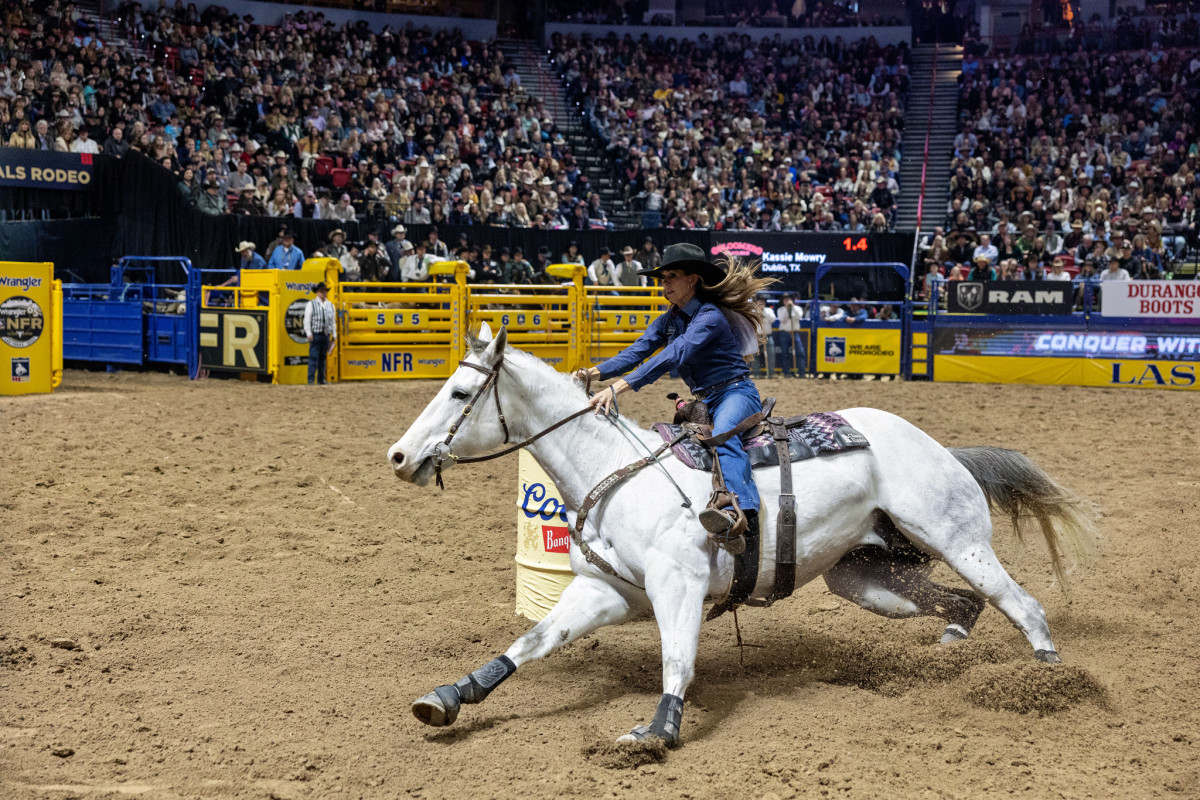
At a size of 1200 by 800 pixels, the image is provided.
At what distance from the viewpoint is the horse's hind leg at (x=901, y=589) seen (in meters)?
4.58

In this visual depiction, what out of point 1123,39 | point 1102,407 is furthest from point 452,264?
point 1123,39

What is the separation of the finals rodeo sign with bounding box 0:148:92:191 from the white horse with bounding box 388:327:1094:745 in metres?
15.5

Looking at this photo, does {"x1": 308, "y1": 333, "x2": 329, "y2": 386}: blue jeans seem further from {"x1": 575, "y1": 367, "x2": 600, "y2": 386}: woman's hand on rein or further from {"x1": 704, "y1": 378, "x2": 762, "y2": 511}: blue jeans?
{"x1": 704, "y1": 378, "x2": 762, "y2": 511}: blue jeans

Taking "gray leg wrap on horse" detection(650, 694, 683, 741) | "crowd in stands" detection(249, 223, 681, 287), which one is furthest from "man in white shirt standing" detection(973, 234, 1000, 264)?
"gray leg wrap on horse" detection(650, 694, 683, 741)

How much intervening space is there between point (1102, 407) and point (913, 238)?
8.96 meters

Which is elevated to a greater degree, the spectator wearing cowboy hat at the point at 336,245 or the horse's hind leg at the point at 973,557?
the spectator wearing cowboy hat at the point at 336,245

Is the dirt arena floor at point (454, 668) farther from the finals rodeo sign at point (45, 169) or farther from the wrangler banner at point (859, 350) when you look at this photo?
the finals rodeo sign at point (45, 169)

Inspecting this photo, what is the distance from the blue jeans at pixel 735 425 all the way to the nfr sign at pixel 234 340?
471 inches

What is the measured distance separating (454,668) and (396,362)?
12.5 meters

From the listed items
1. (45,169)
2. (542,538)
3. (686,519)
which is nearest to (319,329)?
(45,169)

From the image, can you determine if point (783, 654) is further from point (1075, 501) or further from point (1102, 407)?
point (1102, 407)

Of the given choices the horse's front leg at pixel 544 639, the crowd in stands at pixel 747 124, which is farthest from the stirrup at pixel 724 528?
the crowd in stands at pixel 747 124

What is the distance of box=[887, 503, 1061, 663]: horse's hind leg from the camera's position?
423 centimetres

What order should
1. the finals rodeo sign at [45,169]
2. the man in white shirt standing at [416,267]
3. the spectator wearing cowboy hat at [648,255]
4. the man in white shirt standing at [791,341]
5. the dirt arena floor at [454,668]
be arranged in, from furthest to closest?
the spectator wearing cowboy hat at [648,255] → the man in white shirt standing at [416,267] → the man in white shirt standing at [791,341] → the finals rodeo sign at [45,169] → the dirt arena floor at [454,668]
